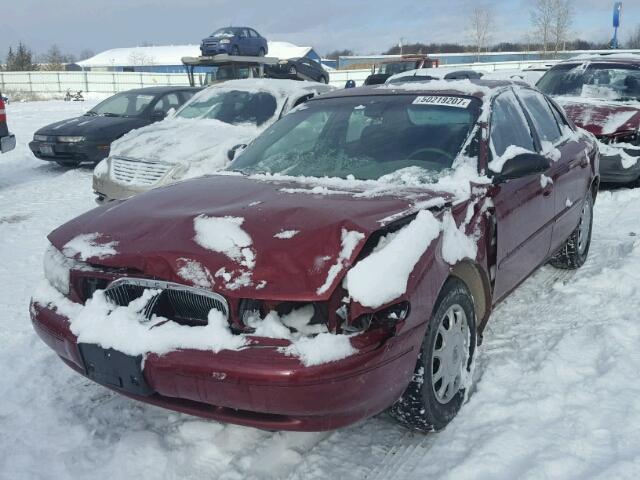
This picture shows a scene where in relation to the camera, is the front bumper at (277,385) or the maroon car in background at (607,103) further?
the maroon car in background at (607,103)

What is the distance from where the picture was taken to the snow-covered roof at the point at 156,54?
6391 cm

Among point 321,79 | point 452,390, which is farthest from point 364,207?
point 321,79

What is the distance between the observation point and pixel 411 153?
349cm

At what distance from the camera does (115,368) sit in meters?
2.41

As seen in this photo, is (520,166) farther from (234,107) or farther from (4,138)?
(4,138)

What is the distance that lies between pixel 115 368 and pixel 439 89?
8.49 ft

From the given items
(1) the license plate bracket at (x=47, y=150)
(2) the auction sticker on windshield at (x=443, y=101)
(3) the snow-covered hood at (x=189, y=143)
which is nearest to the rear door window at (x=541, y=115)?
(2) the auction sticker on windshield at (x=443, y=101)

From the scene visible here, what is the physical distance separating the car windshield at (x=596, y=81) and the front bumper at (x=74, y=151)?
275 inches

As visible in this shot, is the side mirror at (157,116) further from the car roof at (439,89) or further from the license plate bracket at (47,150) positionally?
the car roof at (439,89)

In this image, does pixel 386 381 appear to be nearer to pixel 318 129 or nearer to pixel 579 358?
pixel 579 358

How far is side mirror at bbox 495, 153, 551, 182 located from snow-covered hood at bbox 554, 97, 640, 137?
479 centimetres

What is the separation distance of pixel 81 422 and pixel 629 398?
265 centimetres

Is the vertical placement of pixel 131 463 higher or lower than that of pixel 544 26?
lower

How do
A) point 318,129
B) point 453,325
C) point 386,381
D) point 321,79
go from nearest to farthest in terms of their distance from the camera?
1. point 386,381
2. point 453,325
3. point 318,129
4. point 321,79
